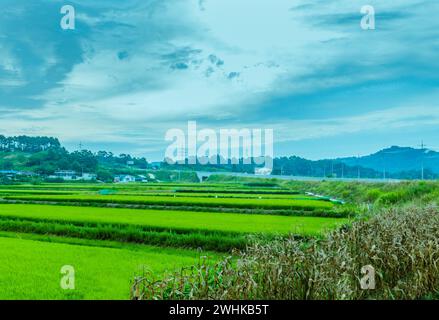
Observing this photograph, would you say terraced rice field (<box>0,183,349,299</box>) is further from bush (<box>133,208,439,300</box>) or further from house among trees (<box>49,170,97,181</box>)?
house among trees (<box>49,170,97,181</box>)

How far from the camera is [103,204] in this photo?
1093 inches

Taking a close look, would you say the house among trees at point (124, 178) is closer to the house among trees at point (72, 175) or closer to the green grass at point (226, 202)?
the house among trees at point (72, 175)

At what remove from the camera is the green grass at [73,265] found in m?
7.08

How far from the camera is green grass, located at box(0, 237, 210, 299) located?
23.2 feet

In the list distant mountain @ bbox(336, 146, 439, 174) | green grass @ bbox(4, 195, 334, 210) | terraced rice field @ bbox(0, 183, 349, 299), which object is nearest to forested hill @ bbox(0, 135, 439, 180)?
distant mountain @ bbox(336, 146, 439, 174)

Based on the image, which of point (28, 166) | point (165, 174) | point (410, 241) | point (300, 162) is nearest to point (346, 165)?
point (300, 162)

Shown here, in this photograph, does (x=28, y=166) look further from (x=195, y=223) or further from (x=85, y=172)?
(x=195, y=223)

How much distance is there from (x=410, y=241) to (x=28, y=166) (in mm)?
77581

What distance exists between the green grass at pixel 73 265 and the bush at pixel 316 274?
1020 millimetres

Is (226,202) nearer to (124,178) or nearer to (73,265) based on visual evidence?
(73,265)

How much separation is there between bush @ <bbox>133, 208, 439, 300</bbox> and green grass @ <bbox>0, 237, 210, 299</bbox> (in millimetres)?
1020

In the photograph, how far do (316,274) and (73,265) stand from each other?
5.56m

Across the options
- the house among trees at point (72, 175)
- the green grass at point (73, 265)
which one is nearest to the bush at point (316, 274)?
the green grass at point (73, 265)
